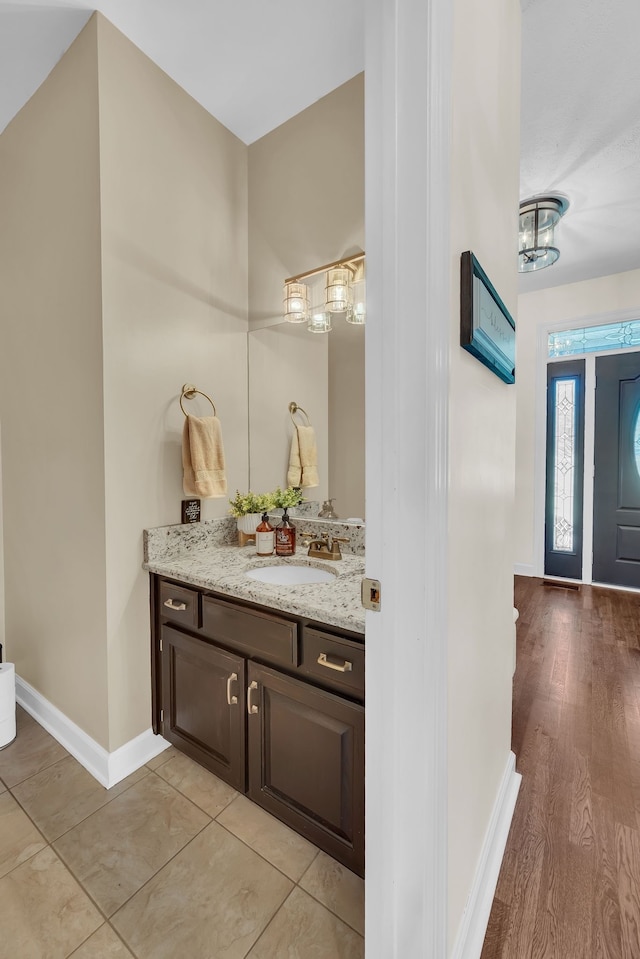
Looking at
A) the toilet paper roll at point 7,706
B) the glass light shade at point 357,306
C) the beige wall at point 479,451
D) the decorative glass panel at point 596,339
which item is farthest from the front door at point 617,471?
the toilet paper roll at point 7,706

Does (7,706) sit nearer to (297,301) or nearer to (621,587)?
(297,301)

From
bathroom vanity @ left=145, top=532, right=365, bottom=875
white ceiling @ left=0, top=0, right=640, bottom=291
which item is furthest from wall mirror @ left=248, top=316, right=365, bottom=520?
white ceiling @ left=0, top=0, right=640, bottom=291

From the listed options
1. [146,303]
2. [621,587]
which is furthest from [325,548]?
[621,587]

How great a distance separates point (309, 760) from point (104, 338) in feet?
5.29

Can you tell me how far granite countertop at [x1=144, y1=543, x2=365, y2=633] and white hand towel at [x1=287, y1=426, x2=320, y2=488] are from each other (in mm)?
348

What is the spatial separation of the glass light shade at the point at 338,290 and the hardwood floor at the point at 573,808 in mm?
2102

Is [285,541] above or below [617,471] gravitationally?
below

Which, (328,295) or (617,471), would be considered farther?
(617,471)

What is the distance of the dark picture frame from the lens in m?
0.92

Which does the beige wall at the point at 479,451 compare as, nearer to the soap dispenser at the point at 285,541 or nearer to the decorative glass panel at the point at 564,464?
the soap dispenser at the point at 285,541

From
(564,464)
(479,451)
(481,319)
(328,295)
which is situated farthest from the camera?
(564,464)

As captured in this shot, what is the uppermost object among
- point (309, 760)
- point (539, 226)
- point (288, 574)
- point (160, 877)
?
point (539, 226)

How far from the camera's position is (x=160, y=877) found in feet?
4.38

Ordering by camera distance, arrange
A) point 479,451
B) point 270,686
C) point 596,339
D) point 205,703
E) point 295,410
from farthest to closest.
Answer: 1. point 596,339
2. point 295,410
3. point 205,703
4. point 270,686
5. point 479,451
